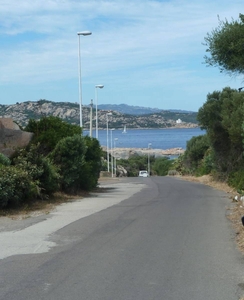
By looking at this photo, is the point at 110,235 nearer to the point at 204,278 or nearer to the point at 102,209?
the point at 204,278

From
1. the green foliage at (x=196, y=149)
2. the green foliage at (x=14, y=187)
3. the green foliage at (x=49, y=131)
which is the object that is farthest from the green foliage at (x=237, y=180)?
the green foliage at (x=196, y=149)

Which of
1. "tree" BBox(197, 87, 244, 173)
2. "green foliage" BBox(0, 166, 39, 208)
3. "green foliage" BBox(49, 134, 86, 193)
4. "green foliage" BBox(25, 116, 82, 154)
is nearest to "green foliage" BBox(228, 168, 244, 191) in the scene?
"tree" BBox(197, 87, 244, 173)

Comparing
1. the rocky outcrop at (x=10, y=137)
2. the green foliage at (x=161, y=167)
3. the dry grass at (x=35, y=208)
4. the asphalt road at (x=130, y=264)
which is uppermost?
the rocky outcrop at (x=10, y=137)

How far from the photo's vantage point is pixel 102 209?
1836 centimetres

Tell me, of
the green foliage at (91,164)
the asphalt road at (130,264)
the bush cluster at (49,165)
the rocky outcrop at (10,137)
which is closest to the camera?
the asphalt road at (130,264)

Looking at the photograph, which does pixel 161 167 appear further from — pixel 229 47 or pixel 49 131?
pixel 229 47

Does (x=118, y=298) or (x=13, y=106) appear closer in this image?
(x=118, y=298)

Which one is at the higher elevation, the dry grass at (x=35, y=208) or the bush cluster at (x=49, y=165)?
the bush cluster at (x=49, y=165)

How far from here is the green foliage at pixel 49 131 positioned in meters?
24.7

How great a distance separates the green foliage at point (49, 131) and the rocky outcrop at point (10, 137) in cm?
84

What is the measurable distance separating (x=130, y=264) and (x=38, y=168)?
37.0 ft

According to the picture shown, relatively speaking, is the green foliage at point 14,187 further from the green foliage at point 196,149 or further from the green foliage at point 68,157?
the green foliage at point 196,149

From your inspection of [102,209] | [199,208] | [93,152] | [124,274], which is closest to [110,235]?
[124,274]

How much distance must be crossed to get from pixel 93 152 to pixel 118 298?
2202 cm
